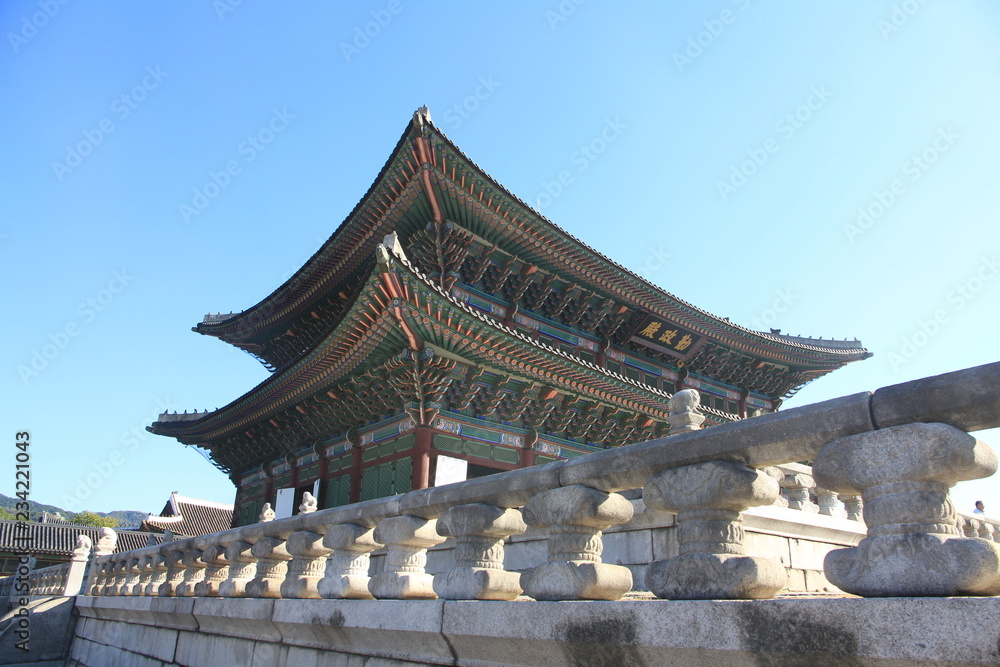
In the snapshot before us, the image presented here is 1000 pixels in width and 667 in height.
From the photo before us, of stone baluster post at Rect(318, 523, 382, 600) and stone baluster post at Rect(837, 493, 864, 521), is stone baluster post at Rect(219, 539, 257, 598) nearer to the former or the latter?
stone baluster post at Rect(318, 523, 382, 600)

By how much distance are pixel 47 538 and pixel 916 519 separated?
1709 inches

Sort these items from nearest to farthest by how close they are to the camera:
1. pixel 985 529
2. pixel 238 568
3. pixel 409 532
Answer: pixel 409 532 < pixel 238 568 < pixel 985 529

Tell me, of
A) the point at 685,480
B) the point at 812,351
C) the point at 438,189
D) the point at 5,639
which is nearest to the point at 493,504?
the point at 685,480

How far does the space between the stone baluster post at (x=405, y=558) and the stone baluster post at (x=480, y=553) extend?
59cm

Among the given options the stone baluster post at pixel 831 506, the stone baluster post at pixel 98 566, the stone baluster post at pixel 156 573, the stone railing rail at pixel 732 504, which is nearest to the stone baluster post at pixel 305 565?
the stone railing rail at pixel 732 504

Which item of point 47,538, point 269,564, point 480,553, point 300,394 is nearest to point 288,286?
point 300,394

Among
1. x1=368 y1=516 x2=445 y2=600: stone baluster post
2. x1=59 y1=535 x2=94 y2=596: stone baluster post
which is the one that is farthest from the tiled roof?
x1=368 y1=516 x2=445 y2=600: stone baluster post

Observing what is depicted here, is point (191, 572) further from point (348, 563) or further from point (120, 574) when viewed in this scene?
point (120, 574)

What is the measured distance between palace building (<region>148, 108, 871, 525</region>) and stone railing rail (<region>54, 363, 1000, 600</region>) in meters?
7.51

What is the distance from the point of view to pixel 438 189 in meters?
14.6

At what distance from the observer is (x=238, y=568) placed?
7750mm

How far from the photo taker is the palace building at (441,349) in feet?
43.1

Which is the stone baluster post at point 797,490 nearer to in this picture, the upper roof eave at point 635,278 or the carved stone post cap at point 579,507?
the carved stone post cap at point 579,507

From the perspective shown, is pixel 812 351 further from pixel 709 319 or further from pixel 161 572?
pixel 161 572
